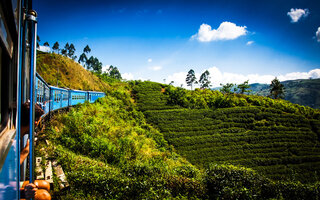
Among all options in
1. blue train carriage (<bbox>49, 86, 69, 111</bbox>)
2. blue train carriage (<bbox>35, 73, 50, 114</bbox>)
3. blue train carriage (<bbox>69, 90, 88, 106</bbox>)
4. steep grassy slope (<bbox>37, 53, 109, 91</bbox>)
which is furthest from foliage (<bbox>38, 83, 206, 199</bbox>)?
steep grassy slope (<bbox>37, 53, 109, 91</bbox>)

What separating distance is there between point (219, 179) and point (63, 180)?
23.4 feet

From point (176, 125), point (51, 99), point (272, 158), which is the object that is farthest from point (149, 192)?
point (272, 158)

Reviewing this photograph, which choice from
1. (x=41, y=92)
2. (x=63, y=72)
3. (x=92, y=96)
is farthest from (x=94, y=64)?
(x=41, y=92)

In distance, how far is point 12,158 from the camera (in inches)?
49.7

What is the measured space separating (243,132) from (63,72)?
3696cm

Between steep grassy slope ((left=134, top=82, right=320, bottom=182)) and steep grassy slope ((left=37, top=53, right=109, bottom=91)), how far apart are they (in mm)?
15212

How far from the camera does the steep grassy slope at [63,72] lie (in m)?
30.4

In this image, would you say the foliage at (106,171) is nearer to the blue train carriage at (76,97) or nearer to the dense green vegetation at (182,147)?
the dense green vegetation at (182,147)

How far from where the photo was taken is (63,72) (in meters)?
34.2

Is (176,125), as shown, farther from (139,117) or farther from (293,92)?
(293,92)

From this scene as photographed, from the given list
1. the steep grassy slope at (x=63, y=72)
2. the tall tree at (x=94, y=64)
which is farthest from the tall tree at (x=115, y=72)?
the steep grassy slope at (x=63, y=72)

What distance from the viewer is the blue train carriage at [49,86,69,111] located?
9.70 m

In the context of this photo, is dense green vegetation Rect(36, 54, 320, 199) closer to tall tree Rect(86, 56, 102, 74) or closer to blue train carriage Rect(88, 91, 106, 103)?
blue train carriage Rect(88, 91, 106, 103)

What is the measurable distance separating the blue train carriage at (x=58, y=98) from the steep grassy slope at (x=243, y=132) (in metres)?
12.1
